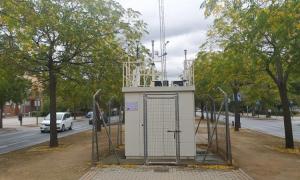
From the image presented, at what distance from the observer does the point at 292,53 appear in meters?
20.0

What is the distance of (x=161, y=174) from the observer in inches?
555

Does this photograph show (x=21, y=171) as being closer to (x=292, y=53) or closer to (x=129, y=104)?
(x=129, y=104)

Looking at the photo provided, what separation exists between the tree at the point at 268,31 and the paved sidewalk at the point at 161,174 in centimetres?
528

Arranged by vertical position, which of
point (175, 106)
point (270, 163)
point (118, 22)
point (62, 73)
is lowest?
point (270, 163)

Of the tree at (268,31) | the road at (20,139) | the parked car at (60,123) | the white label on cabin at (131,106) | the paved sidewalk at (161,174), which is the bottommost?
the paved sidewalk at (161,174)

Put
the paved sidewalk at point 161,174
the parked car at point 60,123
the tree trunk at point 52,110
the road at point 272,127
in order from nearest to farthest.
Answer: the paved sidewalk at point 161,174
the tree trunk at point 52,110
the road at point 272,127
the parked car at point 60,123

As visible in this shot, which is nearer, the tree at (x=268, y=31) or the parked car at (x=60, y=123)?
the tree at (x=268, y=31)

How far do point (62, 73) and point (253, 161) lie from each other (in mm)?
12032

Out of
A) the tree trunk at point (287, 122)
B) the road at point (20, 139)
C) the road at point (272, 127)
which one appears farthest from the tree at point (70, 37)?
the road at point (272, 127)

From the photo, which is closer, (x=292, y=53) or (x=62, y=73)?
(x=292, y=53)

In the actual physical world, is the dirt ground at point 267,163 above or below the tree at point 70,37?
below

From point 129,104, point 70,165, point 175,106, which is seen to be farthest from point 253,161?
point 70,165

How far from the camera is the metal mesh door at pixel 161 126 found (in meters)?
17.0

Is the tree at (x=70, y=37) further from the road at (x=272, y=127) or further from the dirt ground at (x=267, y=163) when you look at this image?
the road at (x=272, y=127)
